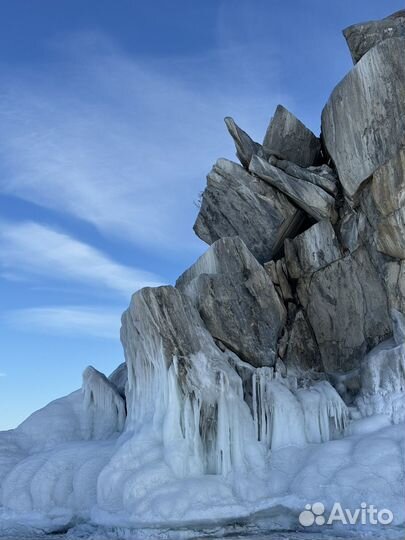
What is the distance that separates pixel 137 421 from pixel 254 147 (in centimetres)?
1131

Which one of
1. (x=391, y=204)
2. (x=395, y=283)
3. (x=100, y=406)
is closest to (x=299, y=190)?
(x=391, y=204)

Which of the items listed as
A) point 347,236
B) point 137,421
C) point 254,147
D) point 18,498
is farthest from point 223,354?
point 254,147

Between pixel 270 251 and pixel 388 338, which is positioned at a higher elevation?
pixel 270 251

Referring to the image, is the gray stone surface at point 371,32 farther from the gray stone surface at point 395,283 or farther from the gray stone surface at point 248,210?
the gray stone surface at point 395,283

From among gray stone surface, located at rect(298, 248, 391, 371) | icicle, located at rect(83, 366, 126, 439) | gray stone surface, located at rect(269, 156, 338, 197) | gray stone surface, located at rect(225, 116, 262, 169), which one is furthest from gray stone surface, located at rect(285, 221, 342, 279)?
icicle, located at rect(83, 366, 126, 439)

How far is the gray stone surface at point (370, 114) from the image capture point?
19.8m

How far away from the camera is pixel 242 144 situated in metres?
23.8

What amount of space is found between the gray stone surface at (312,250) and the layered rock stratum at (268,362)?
0.21 feet

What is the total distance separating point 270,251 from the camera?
22.8m

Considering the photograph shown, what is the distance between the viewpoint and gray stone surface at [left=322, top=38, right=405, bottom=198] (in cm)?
1981

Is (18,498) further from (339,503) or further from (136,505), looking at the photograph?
(339,503)

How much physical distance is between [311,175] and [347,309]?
4941 mm

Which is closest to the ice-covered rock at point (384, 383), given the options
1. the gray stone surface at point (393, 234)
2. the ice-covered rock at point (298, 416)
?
the ice-covered rock at point (298, 416)

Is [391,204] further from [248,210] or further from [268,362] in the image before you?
[268,362]
